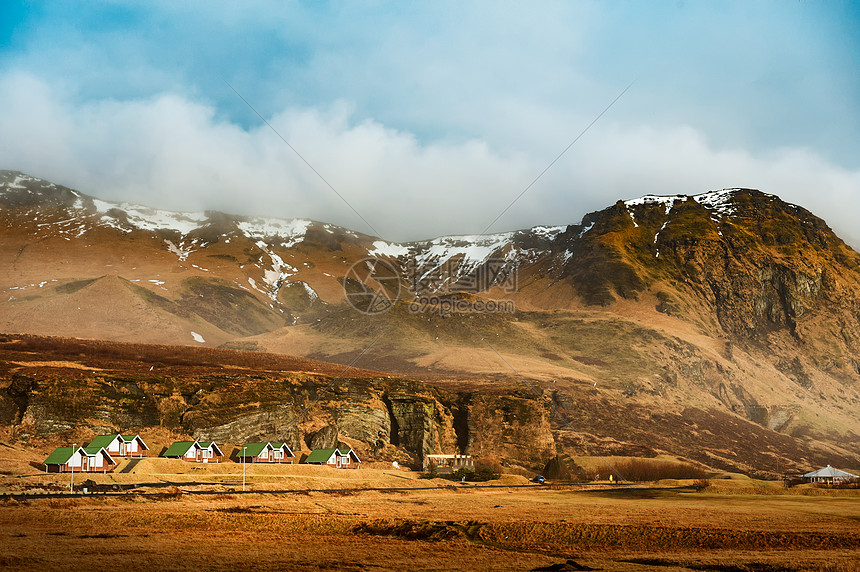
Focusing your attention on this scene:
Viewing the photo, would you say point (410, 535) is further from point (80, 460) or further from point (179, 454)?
point (179, 454)

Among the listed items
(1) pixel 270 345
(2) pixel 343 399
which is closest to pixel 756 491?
(2) pixel 343 399

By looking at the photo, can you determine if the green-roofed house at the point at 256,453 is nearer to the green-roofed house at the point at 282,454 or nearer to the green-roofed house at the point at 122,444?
the green-roofed house at the point at 282,454

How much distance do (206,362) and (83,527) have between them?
2940 inches

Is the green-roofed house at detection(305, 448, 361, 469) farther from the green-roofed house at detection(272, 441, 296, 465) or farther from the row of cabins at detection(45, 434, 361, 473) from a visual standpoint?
the green-roofed house at detection(272, 441, 296, 465)

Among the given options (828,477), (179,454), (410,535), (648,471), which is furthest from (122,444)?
(828,477)

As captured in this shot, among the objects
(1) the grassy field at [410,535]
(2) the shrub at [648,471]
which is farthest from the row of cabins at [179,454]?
(2) the shrub at [648,471]

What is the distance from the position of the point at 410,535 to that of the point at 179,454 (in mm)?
42486

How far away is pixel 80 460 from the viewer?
60.5 metres

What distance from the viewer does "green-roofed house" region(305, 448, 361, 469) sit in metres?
77.4

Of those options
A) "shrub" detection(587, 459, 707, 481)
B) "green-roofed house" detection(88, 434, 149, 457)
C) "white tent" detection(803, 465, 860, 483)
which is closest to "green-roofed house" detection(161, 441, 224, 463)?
"green-roofed house" detection(88, 434, 149, 457)

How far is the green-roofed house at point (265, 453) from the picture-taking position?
73.6 meters

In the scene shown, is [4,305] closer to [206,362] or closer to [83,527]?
[206,362]

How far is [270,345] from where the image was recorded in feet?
600

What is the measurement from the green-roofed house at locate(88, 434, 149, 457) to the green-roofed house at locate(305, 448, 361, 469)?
56.9 feet
